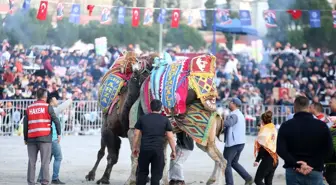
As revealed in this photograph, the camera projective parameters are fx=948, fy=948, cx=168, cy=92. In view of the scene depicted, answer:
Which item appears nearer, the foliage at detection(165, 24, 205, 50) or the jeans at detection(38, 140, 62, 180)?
the jeans at detection(38, 140, 62, 180)

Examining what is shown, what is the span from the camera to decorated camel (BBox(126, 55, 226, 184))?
1515 cm

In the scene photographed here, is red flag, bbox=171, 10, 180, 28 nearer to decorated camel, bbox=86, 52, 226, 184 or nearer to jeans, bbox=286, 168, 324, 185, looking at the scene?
decorated camel, bbox=86, 52, 226, 184

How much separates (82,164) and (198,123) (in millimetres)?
4851

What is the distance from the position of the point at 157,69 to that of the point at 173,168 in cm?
170

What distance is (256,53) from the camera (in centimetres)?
3712

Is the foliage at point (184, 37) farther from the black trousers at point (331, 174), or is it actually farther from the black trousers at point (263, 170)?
the black trousers at point (331, 174)

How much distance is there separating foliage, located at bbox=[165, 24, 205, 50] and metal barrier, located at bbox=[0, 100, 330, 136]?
14295 mm

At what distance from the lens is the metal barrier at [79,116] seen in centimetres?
2642

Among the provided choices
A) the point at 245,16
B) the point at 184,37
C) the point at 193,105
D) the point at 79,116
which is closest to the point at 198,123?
the point at 193,105

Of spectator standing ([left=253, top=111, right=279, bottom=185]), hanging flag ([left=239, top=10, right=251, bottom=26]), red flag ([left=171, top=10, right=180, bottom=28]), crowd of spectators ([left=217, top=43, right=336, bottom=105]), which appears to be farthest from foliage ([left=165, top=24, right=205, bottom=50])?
spectator standing ([left=253, top=111, right=279, bottom=185])

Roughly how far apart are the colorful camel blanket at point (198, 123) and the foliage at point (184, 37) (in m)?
27.3

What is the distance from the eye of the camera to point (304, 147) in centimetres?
1039

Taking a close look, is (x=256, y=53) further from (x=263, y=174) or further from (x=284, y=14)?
(x=263, y=174)

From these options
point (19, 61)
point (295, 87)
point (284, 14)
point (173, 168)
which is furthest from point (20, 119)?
point (284, 14)
